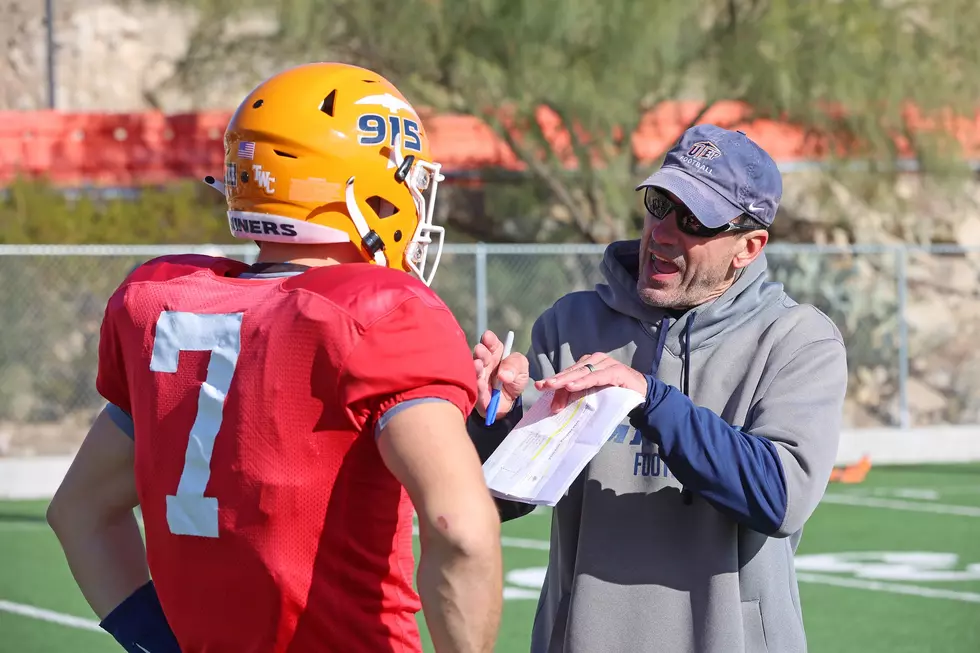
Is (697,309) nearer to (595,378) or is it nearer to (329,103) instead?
(595,378)

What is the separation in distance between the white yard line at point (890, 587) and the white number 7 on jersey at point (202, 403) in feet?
20.3

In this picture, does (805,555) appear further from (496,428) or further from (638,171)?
(638,171)

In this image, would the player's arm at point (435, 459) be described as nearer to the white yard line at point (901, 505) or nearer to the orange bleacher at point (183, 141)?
the white yard line at point (901, 505)

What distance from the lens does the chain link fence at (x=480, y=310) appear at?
13.6 meters

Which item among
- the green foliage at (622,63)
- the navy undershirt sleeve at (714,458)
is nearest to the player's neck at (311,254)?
the navy undershirt sleeve at (714,458)

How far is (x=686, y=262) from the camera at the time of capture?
3.28 meters

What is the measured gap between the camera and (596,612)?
10.4 feet

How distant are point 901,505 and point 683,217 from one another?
859cm

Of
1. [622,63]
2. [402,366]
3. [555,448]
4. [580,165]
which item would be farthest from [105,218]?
[402,366]

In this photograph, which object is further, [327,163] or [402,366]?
[327,163]

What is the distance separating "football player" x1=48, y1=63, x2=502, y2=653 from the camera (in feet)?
7.20

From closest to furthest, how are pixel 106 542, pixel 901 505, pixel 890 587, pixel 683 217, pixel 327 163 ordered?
pixel 327 163, pixel 106 542, pixel 683 217, pixel 890 587, pixel 901 505

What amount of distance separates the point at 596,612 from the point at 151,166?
52.0 feet

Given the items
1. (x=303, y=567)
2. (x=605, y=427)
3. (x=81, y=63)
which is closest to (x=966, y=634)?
(x=605, y=427)
